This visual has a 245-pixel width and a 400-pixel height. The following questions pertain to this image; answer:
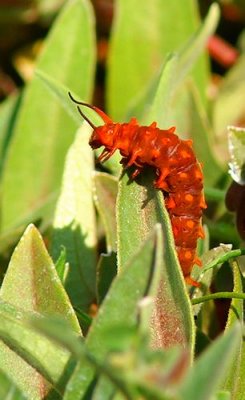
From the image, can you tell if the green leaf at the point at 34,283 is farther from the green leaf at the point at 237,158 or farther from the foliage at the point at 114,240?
the green leaf at the point at 237,158

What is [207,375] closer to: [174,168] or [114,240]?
[174,168]

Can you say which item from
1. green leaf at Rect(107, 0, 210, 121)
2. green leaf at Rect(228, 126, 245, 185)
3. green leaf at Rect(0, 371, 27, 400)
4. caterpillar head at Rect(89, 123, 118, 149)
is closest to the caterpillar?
caterpillar head at Rect(89, 123, 118, 149)

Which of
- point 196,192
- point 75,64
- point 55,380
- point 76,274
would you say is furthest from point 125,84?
point 55,380

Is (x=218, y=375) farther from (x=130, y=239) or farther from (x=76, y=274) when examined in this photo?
(x=76, y=274)

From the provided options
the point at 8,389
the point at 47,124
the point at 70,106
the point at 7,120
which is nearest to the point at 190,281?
the point at 70,106

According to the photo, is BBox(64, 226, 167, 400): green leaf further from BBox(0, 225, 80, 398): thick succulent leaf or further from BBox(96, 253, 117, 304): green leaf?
BBox(96, 253, 117, 304): green leaf

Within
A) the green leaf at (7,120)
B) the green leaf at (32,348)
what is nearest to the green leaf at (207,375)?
the green leaf at (32,348)
